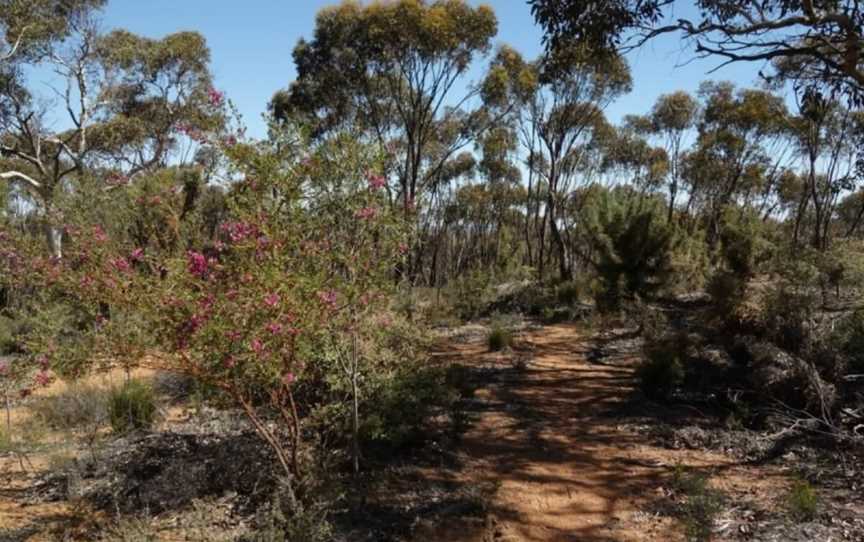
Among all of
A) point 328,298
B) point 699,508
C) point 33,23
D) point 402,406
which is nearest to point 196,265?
point 328,298

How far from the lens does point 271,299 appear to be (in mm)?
3346

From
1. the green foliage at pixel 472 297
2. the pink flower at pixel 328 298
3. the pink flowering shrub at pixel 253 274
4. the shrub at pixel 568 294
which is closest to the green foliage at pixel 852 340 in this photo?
the pink flowering shrub at pixel 253 274

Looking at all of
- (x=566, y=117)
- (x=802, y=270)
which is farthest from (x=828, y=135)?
(x=802, y=270)

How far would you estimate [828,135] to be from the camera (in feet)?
85.7

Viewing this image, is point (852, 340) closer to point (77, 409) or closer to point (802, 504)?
point (802, 504)

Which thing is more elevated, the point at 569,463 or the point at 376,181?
the point at 376,181

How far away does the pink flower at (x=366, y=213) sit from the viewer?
421 centimetres

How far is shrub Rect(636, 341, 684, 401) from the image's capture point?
279 inches

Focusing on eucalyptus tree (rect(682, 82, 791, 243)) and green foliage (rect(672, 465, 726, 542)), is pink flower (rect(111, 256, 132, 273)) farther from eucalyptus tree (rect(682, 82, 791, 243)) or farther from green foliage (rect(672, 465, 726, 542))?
eucalyptus tree (rect(682, 82, 791, 243))

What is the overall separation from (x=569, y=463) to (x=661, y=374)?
87.5 inches

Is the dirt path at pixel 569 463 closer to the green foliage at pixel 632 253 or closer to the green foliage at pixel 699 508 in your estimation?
the green foliage at pixel 699 508

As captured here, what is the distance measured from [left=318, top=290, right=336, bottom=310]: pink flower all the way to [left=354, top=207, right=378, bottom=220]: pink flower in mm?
654

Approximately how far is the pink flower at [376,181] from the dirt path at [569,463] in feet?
8.71

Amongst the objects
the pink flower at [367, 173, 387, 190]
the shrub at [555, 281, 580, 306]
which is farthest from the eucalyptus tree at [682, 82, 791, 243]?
the pink flower at [367, 173, 387, 190]
